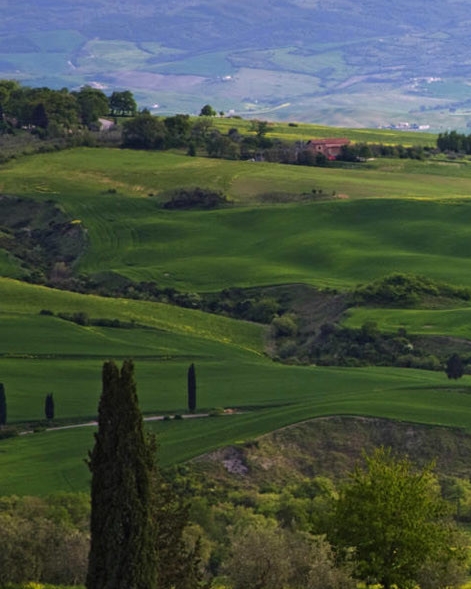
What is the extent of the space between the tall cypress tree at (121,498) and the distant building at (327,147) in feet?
470

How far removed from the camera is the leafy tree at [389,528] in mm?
39656

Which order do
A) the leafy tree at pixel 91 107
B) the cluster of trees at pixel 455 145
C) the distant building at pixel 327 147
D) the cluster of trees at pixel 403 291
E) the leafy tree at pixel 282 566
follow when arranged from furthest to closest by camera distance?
1. the leafy tree at pixel 91 107
2. the cluster of trees at pixel 455 145
3. the distant building at pixel 327 147
4. the cluster of trees at pixel 403 291
5. the leafy tree at pixel 282 566

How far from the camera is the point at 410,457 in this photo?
7400cm

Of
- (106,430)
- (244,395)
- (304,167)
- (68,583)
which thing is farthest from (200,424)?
(304,167)

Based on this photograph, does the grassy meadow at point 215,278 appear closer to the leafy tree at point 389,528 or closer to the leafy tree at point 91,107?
the leafy tree at point 91,107

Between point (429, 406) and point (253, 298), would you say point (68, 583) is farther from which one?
point (253, 298)

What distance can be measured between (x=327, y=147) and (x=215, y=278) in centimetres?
5496

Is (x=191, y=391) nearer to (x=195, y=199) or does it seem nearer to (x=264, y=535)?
(x=264, y=535)

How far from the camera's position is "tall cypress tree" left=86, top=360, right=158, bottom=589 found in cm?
3325

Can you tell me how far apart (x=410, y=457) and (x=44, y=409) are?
19.8 metres

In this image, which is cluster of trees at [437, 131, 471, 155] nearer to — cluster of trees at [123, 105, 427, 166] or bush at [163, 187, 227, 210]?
cluster of trees at [123, 105, 427, 166]

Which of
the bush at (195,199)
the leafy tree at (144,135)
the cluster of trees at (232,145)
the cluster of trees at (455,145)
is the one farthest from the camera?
the cluster of trees at (455,145)

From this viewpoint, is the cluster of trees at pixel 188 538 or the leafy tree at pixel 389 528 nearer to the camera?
the cluster of trees at pixel 188 538

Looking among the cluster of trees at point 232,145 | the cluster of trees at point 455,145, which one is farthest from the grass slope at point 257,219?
the cluster of trees at point 455,145
